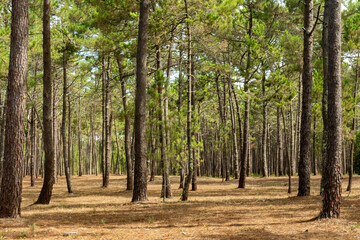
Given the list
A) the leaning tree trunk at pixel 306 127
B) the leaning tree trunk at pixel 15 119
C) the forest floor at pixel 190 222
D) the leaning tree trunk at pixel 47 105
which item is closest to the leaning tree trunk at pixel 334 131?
the forest floor at pixel 190 222

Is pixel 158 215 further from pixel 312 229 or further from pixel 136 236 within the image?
pixel 312 229

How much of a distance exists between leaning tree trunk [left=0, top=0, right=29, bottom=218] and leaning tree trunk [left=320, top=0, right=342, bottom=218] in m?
7.05

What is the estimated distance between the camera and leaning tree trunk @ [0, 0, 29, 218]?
24.7 ft

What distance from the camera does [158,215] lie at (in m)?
8.96

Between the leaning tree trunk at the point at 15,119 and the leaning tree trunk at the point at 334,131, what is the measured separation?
7.05 metres

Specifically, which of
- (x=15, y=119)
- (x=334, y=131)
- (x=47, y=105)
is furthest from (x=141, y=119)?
(x=334, y=131)

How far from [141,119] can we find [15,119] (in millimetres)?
4646

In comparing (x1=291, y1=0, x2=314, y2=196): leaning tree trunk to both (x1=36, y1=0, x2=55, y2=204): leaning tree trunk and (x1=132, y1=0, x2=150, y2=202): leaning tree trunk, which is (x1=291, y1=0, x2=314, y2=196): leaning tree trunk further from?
(x1=36, y1=0, x2=55, y2=204): leaning tree trunk

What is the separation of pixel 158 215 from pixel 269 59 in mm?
8308

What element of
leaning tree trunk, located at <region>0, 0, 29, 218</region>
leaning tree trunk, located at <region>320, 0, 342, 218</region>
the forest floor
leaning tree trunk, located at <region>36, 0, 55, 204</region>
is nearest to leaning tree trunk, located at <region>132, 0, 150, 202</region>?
Answer: the forest floor

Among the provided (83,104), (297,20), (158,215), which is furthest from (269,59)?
(83,104)

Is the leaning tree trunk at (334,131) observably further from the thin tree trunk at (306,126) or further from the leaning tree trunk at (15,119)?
the leaning tree trunk at (15,119)

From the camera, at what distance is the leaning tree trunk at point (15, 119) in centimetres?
754

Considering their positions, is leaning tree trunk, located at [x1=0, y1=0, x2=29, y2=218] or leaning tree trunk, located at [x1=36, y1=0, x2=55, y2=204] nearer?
leaning tree trunk, located at [x1=0, y1=0, x2=29, y2=218]
